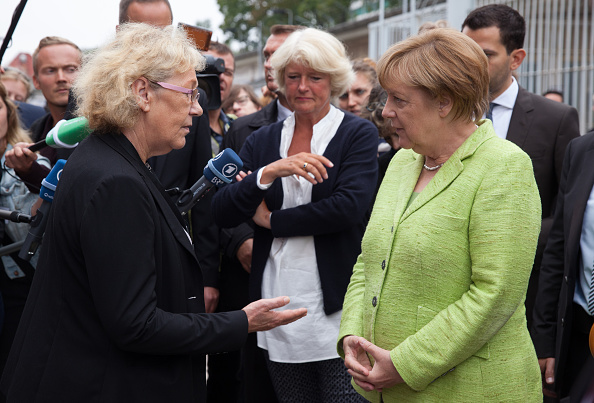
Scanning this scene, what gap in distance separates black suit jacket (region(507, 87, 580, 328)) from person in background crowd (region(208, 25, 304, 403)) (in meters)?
1.40

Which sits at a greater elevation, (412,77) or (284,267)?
(412,77)

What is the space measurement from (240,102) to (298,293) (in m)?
4.26

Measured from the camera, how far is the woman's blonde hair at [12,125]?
12.7 ft

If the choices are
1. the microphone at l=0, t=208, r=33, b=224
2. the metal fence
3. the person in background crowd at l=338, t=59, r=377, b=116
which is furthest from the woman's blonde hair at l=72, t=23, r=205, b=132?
the metal fence

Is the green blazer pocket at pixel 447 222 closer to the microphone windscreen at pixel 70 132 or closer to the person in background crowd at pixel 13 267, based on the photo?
the microphone windscreen at pixel 70 132

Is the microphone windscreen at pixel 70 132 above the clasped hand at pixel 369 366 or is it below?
above

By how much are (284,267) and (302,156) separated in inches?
22.9

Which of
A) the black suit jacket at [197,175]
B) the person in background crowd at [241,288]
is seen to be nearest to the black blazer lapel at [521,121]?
the person in background crowd at [241,288]

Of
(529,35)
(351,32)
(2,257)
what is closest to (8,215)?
(2,257)

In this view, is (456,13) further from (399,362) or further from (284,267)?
(399,362)

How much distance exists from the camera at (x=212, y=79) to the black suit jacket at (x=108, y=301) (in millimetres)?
1384

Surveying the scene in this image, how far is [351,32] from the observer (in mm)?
30547

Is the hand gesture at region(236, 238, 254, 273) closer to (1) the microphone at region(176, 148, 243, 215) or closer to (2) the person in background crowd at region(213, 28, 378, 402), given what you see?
(2) the person in background crowd at region(213, 28, 378, 402)

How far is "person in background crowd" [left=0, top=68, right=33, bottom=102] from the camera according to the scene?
7.82 m
